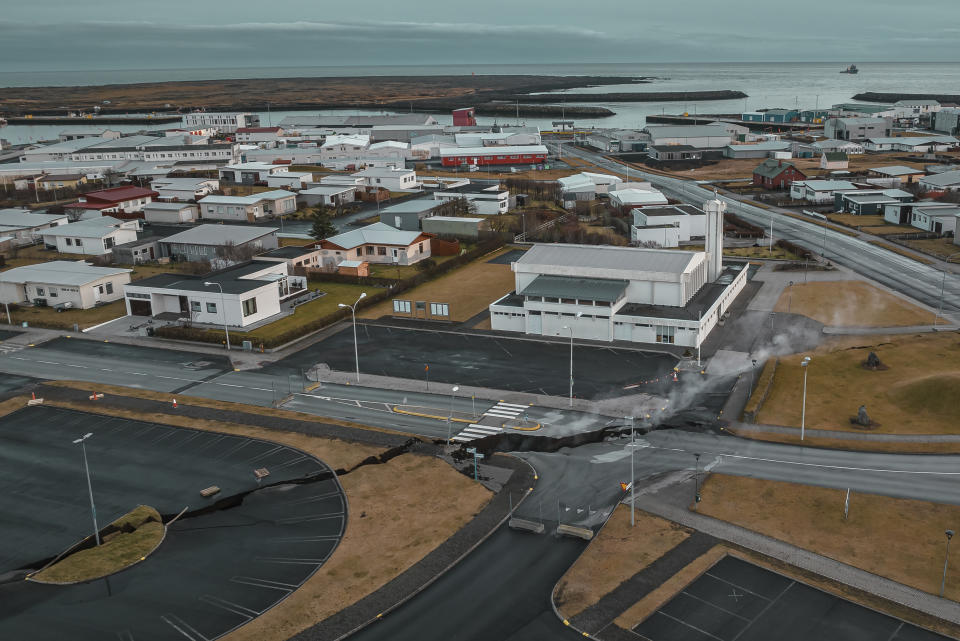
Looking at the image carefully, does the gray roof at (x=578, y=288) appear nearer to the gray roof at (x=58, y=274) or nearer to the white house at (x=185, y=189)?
the gray roof at (x=58, y=274)

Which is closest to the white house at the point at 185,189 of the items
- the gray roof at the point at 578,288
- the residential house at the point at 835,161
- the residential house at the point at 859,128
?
the gray roof at the point at 578,288

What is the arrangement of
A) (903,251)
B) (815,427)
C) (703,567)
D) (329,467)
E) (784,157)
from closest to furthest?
(703,567) < (329,467) < (815,427) < (903,251) < (784,157)

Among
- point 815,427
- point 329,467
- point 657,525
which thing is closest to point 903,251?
point 815,427

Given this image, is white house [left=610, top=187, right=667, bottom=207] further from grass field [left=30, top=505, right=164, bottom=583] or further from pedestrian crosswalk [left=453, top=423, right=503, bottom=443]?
grass field [left=30, top=505, right=164, bottom=583]

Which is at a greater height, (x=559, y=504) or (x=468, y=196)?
(x=468, y=196)

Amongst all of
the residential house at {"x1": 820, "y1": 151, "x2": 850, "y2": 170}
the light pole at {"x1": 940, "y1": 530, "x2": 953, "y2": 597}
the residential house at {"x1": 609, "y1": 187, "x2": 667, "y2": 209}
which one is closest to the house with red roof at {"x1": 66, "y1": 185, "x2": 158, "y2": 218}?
the residential house at {"x1": 609, "y1": 187, "x2": 667, "y2": 209}

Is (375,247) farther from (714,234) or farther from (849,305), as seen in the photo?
(849,305)

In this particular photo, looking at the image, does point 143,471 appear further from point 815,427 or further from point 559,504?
point 815,427
